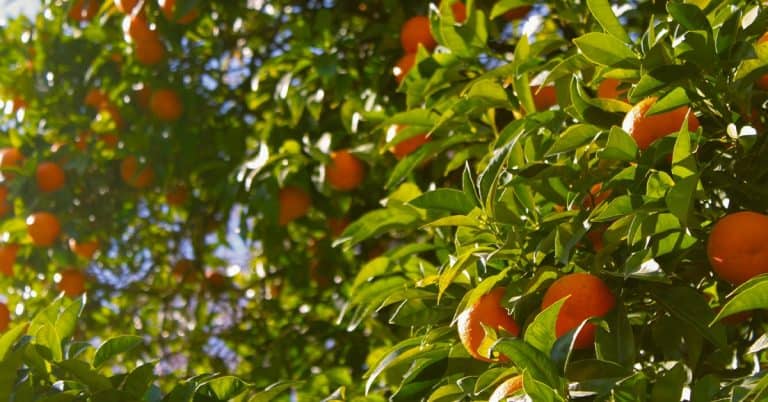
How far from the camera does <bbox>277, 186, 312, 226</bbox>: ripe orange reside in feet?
8.31

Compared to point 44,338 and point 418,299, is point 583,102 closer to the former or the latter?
point 418,299

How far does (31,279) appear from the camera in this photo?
10.2 ft

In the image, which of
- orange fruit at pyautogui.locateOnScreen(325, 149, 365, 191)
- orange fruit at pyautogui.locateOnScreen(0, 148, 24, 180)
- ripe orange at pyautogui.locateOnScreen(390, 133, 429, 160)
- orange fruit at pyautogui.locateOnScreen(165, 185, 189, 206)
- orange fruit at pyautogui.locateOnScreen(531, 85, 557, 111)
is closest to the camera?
orange fruit at pyautogui.locateOnScreen(531, 85, 557, 111)

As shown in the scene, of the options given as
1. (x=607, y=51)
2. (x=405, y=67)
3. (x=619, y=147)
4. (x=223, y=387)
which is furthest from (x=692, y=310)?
(x=405, y=67)

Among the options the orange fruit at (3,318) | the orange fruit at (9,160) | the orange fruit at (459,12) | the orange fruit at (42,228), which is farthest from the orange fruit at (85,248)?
the orange fruit at (459,12)

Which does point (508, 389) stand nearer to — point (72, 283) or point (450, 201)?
point (450, 201)

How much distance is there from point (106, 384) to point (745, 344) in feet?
3.11

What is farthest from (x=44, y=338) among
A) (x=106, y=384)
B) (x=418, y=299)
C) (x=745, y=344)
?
(x=745, y=344)

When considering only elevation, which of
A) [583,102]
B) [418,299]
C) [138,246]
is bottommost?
[138,246]

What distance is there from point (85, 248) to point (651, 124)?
6.56 ft

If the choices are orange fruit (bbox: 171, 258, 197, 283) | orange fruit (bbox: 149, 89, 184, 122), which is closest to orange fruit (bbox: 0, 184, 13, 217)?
orange fruit (bbox: 149, 89, 184, 122)

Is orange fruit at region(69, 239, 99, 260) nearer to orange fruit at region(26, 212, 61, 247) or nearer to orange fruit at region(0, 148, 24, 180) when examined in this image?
orange fruit at region(26, 212, 61, 247)

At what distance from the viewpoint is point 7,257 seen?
2.94m

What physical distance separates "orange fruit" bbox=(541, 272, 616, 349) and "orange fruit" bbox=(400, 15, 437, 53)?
109cm
